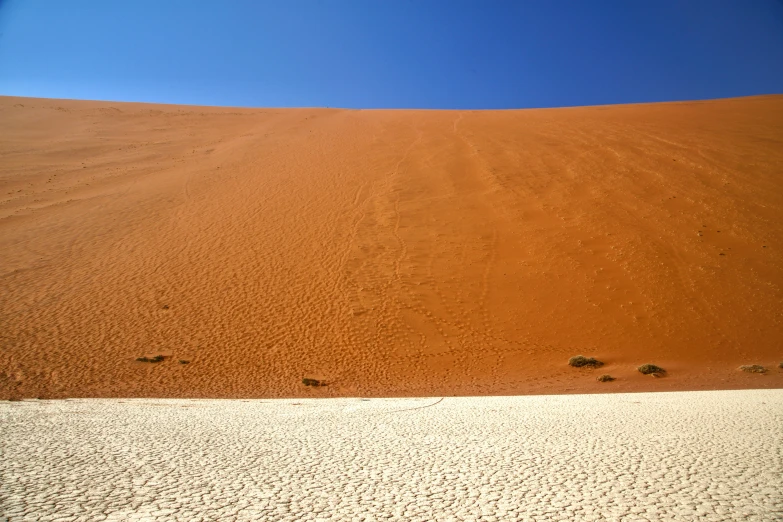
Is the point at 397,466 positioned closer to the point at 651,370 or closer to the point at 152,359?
the point at 651,370

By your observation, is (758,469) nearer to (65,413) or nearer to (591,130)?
(65,413)

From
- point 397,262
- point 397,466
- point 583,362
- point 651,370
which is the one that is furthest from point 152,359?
point 651,370

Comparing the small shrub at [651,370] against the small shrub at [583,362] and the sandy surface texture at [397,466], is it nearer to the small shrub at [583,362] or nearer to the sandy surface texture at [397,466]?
the small shrub at [583,362]

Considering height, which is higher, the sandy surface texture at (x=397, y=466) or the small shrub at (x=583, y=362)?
the small shrub at (x=583, y=362)

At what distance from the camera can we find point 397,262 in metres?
14.1

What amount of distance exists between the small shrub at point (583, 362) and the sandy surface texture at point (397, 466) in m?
4.36

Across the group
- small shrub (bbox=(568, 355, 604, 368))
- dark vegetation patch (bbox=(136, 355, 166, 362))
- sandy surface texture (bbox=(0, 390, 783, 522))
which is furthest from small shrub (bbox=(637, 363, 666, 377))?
dark vegetation patch (bbox=(136, 355, 166, 362))

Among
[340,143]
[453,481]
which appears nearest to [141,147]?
[340,143]

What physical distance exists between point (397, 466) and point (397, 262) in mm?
10752

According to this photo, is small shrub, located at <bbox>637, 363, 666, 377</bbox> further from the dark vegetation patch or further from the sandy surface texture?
the dark vegetation patch

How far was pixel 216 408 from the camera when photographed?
654 centimetres

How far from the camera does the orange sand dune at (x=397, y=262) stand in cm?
1005

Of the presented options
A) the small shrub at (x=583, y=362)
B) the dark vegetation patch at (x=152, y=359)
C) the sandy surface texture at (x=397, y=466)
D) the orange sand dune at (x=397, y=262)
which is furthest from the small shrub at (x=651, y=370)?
the dark vegetation patch at (x=152, y=359)

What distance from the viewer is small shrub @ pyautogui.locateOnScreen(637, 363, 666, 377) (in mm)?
9430
